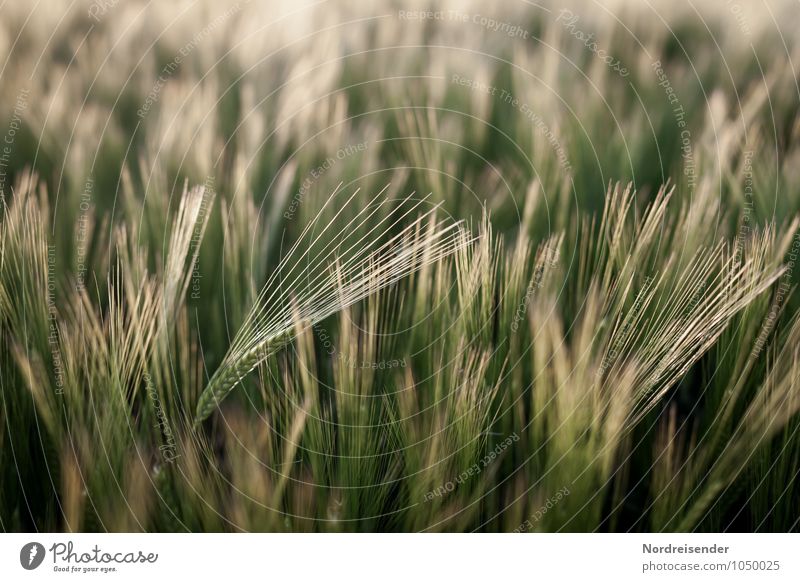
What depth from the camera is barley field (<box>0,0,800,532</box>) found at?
23.0 inches

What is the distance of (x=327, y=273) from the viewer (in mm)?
593

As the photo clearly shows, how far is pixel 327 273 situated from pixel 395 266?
0.24ft

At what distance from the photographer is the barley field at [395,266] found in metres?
0.58

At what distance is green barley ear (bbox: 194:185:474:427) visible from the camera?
580 mm

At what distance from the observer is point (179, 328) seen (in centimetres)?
59

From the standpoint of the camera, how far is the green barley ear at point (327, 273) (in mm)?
580

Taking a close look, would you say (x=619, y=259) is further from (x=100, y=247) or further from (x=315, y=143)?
(x=100, y=247)

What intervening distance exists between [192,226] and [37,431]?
0.28 metres

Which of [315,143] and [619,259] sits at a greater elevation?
[315,143]

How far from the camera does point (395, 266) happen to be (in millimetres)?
582

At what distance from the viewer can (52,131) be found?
0.61 meters

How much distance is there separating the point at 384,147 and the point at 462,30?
0.52 feet
